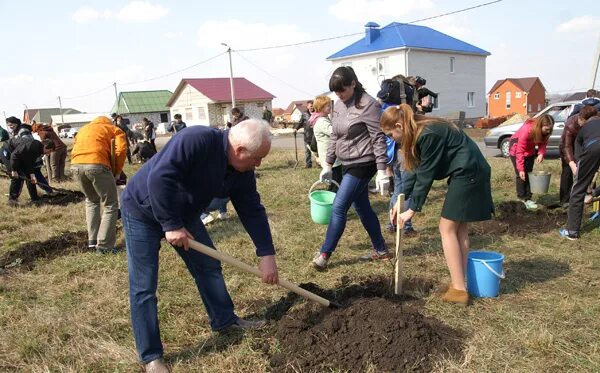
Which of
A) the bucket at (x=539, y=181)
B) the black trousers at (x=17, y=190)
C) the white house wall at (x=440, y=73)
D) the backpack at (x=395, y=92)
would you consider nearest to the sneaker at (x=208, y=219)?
the backpack at (x=395, y=92)

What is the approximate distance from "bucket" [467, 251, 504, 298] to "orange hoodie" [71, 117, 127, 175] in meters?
4.00

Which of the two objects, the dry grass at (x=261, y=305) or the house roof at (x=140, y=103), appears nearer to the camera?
the dry grass at (x=261, y=305)

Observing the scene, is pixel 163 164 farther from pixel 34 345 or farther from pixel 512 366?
pixel 512 366

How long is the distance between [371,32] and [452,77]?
7.34m

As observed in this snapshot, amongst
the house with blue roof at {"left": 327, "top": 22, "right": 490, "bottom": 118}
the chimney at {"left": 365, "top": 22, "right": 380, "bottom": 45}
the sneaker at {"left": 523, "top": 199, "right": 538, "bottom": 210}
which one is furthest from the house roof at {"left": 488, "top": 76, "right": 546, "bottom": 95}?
the sneaker at {"left": 523, "top": 199, "right": 538, "bottom": 210}

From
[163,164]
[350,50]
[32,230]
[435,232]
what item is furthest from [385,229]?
[350,50]

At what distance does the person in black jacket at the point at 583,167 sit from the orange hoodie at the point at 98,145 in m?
5.07

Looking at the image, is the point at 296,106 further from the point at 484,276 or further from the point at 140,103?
the point at 484,276

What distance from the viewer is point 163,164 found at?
8.19 feet

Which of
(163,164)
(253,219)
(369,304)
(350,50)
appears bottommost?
(369,304)

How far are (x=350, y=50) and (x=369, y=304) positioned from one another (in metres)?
34.0

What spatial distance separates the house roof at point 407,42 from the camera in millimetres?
33031

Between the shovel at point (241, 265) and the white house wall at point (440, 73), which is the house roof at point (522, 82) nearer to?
the white house wall at point (440, 73)

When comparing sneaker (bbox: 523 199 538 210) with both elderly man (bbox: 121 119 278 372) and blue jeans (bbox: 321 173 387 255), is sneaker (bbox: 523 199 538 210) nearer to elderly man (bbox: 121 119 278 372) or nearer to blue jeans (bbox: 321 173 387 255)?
blue jeans (bbox: 321 173 387 255)
